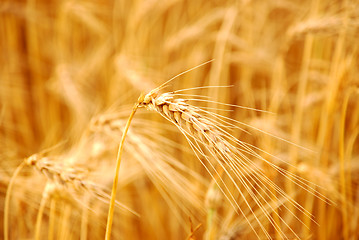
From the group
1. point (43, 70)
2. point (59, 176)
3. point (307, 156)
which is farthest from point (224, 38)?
point (43, 70)

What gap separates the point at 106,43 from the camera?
5.62ft

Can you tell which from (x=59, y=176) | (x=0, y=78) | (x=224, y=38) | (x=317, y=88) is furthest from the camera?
(x=0, y=78)

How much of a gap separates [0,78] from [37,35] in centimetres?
40

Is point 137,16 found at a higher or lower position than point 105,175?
higher

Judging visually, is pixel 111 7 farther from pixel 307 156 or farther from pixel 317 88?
pixel 307 156

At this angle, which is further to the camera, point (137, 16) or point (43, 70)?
point (43, 70)

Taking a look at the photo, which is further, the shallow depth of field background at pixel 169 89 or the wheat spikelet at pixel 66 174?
the shallow depth of field background at pixel 169 89

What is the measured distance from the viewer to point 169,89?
168 centimetres

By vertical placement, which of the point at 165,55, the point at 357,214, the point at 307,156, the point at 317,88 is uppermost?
the point at 165,55

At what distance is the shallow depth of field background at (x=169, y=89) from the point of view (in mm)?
948

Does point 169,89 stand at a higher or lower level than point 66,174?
higher

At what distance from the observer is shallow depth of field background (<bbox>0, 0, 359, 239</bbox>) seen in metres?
0.95

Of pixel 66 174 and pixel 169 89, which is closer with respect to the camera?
pixel 66 174

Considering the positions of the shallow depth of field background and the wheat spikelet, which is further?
the shallow depth of field background
